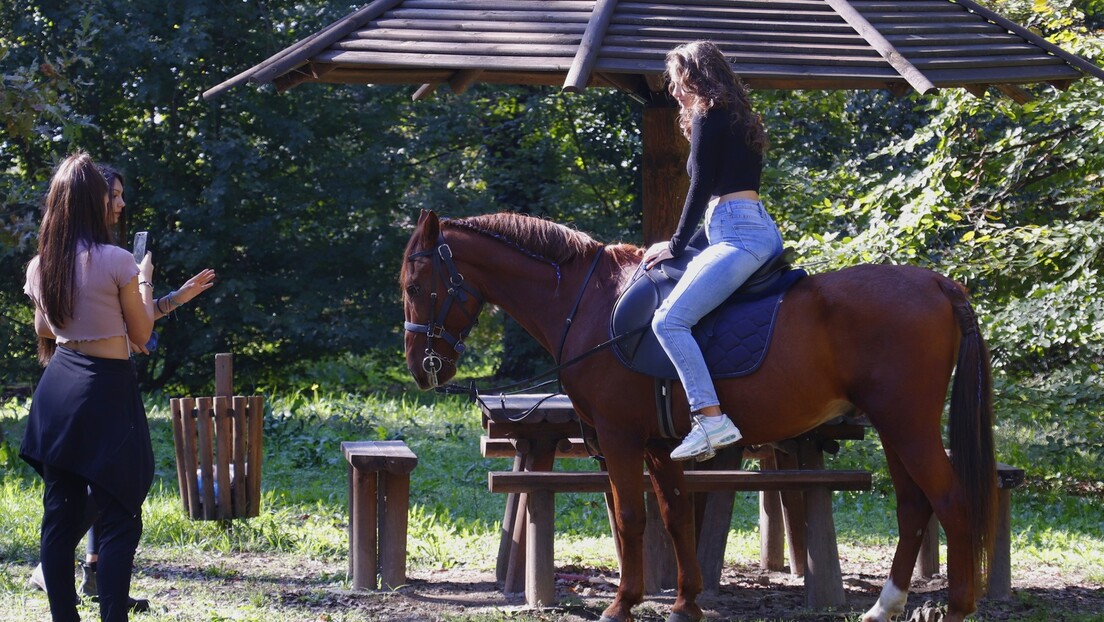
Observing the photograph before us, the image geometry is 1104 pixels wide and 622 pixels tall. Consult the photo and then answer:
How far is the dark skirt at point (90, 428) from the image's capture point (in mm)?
4312

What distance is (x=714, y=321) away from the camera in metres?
4.93

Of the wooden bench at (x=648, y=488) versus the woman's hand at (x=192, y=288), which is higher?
the woman's hand at (x=192, y=288)

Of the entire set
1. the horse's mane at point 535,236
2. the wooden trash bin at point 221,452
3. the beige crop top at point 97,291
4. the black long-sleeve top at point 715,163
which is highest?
the black long-sleeve top at point 715,163

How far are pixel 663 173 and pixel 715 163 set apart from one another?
1544mm

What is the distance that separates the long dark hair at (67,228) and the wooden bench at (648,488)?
7.20 feet

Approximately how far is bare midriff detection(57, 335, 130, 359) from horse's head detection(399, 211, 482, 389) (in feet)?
4.45

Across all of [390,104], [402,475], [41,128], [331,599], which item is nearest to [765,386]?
Result: [402,475]

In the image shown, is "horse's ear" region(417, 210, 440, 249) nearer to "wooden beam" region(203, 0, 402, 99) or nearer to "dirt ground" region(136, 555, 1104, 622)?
"wooden beam" region(203, 0, 402, 99)

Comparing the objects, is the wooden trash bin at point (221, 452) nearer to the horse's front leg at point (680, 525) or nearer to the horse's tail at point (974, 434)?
the horse's front leg at point (680, 525)

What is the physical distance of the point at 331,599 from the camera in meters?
5.89

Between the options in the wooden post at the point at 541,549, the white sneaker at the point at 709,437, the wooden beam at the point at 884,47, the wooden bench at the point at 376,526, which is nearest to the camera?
the white sneaker at the point at 709,437

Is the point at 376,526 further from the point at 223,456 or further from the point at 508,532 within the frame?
the point at 223,456

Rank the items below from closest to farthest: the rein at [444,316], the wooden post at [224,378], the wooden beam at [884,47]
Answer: the rein at [444,316] < the wooden beam at [884,47] < the wooden post at [224,378]

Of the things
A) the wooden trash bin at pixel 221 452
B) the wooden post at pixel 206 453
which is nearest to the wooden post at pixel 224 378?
the wooden trash bin at pixel 221 452
